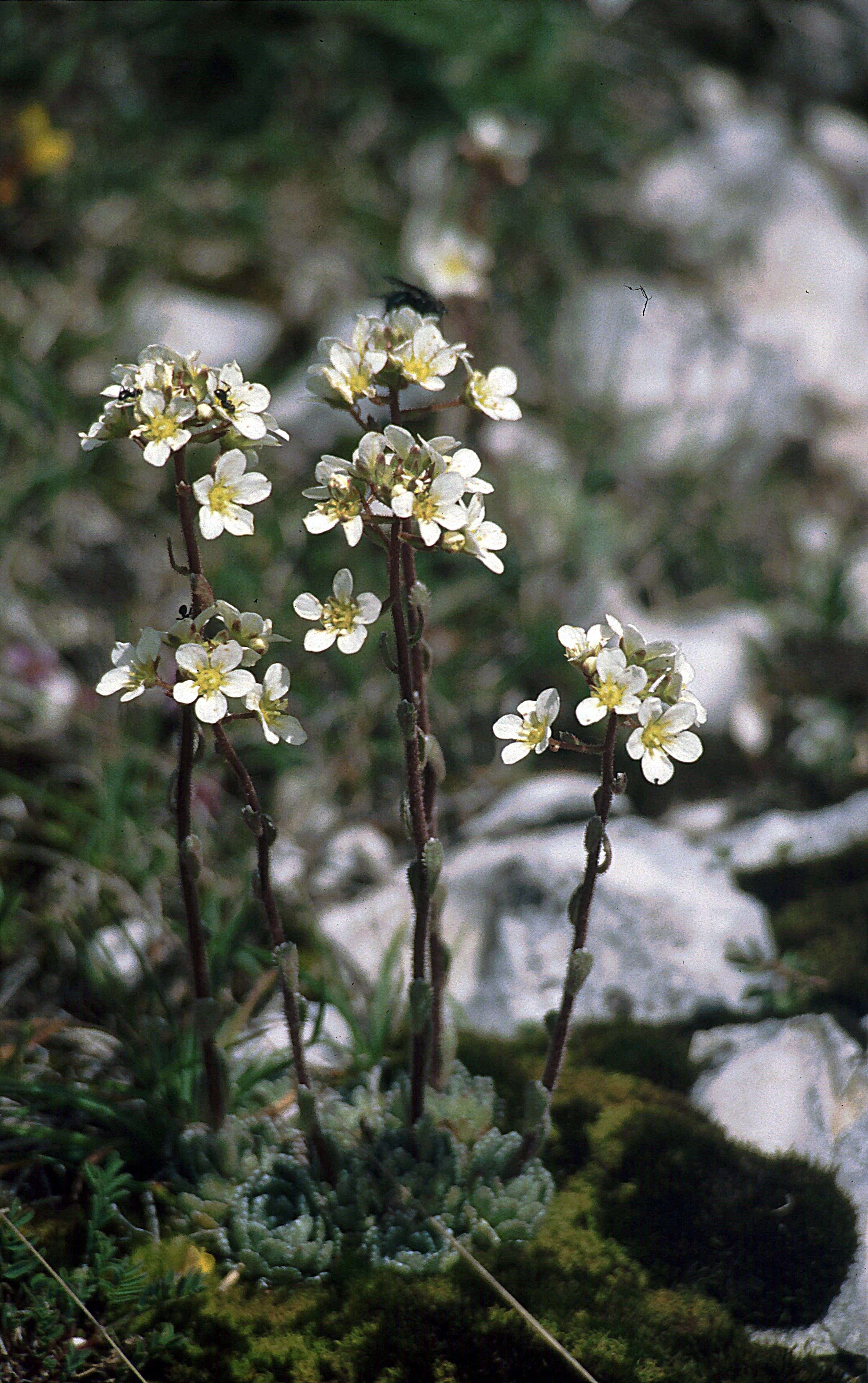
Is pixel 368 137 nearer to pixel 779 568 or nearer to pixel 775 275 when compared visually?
pixel 775 275

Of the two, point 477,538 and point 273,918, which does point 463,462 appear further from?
point 273,918

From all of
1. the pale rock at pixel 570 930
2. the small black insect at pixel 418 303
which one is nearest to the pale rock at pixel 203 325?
the pale rock at pixel 570 930

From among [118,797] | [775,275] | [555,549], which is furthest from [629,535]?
[118,797]

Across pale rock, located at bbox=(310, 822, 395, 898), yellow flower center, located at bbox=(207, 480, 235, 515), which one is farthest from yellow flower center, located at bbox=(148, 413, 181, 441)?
pale rock, located at bbox=(310, 822, 395, 898)

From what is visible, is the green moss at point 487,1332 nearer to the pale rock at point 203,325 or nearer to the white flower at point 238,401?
Answer: the white flower at point 238,401

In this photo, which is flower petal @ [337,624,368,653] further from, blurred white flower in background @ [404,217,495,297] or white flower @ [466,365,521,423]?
blurred white flower in background @ [404,217,495,297]

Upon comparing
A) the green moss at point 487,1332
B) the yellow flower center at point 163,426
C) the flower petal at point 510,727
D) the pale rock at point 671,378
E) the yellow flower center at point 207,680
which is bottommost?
the green moss at point 487,1332

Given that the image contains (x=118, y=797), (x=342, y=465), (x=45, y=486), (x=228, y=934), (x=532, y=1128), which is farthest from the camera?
(x=45, y=486)
